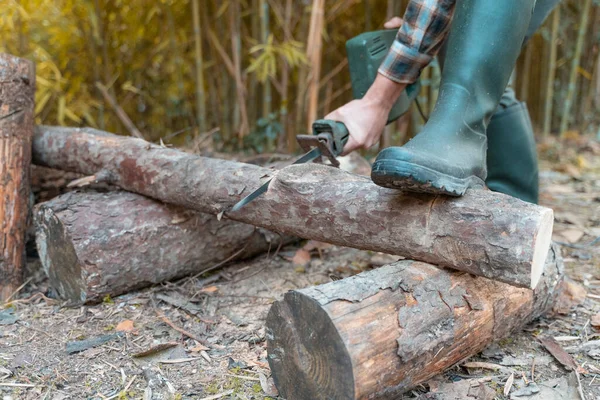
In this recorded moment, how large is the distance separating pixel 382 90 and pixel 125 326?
970mm

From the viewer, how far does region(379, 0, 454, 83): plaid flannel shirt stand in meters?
1.60

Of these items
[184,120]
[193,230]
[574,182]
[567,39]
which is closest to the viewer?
[193,230]

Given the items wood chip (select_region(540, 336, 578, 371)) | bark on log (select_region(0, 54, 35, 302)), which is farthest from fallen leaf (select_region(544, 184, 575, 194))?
bark on log (select_region(0, 54, 35, 302))

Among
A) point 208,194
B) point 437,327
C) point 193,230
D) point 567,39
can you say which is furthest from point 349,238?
point 567,39

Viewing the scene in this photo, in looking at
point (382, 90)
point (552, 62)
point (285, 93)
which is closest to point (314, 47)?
point (285, 93)

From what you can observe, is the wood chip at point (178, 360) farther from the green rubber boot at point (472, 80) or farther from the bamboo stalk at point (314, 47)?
the bamboo stalk at point (314, 47)

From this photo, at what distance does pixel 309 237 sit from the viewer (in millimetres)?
1461

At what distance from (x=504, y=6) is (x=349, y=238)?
0.62 m

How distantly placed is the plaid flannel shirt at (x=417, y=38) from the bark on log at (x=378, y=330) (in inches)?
26.7

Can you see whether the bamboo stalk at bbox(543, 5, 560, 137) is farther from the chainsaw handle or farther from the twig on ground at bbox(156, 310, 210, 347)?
the twig on ground at bbox(156, 310, 210, 347)

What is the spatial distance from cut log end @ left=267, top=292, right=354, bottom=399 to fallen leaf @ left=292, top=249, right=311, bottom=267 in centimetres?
80

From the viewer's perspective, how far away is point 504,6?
1.30 metres

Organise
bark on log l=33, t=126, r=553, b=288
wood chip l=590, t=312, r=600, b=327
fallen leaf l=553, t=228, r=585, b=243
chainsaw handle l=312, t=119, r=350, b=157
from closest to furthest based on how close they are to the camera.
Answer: bark on log l=33, t=126, r=553, b=288
wood chip l=590, t=312, r=600, b=327
chainsaw handle l=312, t=119, r=350, b=157
fallen leaf l=553, t=228, r=585, b=243

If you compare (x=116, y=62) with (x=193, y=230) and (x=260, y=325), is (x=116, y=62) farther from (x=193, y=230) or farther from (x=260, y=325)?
(x=260, y=325)
